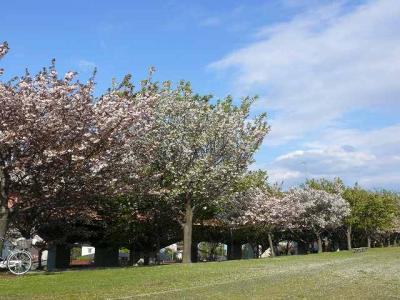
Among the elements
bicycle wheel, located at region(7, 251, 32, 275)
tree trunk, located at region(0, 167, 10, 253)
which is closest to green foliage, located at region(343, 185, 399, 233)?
bicycle wheel, located at region(7, 251, 32, 275)

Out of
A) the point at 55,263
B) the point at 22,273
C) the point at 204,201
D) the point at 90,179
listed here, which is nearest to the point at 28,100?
A: the point at 90,179

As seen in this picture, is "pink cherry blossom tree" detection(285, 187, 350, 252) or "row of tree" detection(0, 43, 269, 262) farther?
"pink cherry blossom tree" detection(285, 187, 350, 252)

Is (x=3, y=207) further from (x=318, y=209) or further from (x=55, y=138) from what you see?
(x=318, y=209)

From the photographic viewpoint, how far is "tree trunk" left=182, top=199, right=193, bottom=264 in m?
32.8

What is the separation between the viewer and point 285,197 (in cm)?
5722

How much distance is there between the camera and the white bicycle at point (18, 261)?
21.2 metres

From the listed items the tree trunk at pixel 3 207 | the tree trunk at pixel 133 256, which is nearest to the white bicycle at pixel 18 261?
the tree trunk at pixel 3 207

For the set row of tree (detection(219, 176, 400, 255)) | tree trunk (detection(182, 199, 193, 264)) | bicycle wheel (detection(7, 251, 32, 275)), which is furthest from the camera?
row of tree (detection(219, 176, 400, 255))

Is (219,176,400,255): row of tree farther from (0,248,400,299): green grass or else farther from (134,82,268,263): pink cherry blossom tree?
(0,248,400,299): green grass

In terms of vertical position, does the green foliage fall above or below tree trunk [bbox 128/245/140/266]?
above

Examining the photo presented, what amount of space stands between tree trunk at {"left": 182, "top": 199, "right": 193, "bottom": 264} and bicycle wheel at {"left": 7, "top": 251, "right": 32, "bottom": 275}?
12.4 m

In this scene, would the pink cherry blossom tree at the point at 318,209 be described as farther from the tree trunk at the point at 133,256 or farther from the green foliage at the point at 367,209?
the tree trunk at the point at 133,256

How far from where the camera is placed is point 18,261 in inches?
842

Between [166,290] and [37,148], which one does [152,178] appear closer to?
[37,148]
